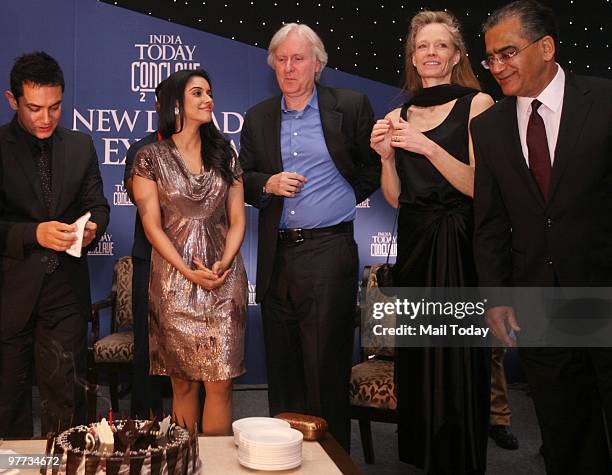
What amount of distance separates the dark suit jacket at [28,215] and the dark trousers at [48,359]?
1.7 inches

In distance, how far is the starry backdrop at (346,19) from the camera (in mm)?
4930

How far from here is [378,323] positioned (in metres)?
3.86

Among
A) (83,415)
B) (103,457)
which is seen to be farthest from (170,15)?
(103,457)

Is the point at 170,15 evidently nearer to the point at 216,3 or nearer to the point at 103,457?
the point at 216,3

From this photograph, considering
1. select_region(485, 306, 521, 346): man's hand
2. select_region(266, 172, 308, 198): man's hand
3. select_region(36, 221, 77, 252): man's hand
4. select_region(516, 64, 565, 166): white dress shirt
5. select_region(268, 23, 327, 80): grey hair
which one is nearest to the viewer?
select_region(516, 64, 565, 166): white dress shirt

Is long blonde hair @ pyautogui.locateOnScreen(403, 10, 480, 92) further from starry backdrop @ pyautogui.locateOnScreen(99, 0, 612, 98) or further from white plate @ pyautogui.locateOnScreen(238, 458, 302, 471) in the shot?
starry backdrop @ pyautogui.locateOnScreen(99, 0, 612, 98)

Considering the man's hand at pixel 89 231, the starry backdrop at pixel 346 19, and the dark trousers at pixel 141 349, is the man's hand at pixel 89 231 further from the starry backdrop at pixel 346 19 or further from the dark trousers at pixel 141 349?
the starry backdrop at pixel 346 19

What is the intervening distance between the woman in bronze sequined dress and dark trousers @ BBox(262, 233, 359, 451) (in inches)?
8.4

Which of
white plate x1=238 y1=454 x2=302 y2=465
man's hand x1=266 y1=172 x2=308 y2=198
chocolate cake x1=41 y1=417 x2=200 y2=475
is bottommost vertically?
white plate x1=238 y1=454 x2=302 y2=465

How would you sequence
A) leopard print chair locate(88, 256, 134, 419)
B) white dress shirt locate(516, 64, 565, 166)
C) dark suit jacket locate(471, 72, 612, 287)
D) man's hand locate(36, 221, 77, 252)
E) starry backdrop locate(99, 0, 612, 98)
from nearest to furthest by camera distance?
dark suit jacket locate(471, 72, 612, 287) < white dress shirt locate(516, 64, 565, 166) < man's hand locate(36, 221, 77, 252) < leopard print chair locate(88, 256, 134, 419) < starry backdrop locate(99, 0, 612, 98)

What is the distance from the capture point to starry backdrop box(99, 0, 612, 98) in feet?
16.2

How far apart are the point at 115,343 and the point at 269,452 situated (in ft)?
9.37

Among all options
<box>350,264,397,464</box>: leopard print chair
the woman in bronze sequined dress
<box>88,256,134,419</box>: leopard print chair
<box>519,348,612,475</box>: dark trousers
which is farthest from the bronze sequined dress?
<box>519,348,612,475</box>: dark trousers

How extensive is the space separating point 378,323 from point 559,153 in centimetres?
175
